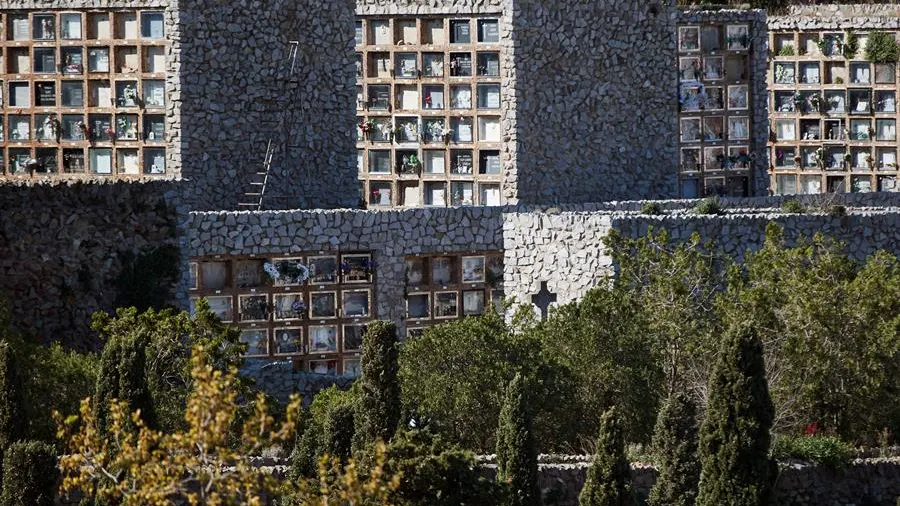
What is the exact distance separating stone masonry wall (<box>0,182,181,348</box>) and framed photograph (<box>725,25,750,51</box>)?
16832 millimetres

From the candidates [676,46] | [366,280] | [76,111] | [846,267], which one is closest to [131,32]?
[76,111]

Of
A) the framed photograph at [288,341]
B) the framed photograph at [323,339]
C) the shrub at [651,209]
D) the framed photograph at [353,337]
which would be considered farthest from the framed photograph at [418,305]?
the shrub at [651,209]

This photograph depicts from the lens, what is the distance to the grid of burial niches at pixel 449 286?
4278cm

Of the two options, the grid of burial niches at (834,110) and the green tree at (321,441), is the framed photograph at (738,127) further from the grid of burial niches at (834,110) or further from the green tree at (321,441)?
the green tree at (321,441)

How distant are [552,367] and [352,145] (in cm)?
1087

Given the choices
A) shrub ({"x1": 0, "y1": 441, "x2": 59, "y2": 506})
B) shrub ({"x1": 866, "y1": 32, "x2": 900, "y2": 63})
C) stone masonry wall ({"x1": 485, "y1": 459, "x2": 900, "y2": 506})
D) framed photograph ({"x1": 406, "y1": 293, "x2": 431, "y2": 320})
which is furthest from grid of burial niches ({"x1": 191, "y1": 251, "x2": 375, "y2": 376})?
shrub ({"x1": 866, "y1": 32, "x2": 900, "y2": 63})

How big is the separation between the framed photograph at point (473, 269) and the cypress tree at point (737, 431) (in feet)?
40.6

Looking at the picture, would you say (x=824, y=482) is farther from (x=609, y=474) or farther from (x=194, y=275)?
(x=194, y=275)

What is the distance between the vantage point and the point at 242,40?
43844 millimetres

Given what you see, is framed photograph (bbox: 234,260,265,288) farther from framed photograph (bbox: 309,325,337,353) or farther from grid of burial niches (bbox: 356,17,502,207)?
grid of burial niches (bbox: 356,17,502,207)

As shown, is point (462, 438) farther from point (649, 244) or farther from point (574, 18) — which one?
point (574, 18)

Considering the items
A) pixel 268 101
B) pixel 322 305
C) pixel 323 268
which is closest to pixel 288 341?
pixel 322 305

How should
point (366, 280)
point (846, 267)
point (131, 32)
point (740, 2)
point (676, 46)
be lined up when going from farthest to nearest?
point (740, 2), point (676, 46), point (131, 32), point (366, 280), point (846, 267)

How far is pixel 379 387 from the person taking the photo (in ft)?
106
